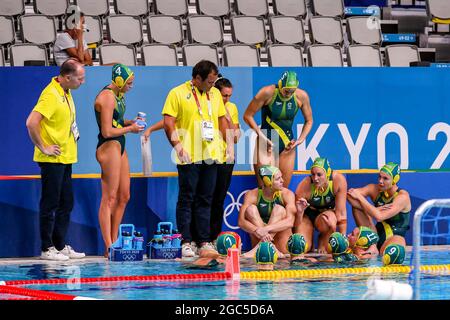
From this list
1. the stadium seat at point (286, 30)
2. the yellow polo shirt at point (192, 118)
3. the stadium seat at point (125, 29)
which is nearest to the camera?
the yellow polo shirt at point (192, 118)

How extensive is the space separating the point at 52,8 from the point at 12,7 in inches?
21.2

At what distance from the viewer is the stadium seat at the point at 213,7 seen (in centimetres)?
1562

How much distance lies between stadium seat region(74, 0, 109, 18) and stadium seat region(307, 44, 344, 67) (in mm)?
2922

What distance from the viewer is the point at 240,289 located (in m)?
8.63

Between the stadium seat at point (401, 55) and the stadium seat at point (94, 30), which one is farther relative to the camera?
the stadium seat at point (401, 55)

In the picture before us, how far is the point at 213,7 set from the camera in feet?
51.4

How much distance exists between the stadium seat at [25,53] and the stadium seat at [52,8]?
1152mm

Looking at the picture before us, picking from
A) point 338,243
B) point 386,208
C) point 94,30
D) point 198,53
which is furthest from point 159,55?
point 338,243

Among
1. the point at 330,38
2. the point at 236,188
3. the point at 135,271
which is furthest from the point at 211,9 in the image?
the point at 135,271

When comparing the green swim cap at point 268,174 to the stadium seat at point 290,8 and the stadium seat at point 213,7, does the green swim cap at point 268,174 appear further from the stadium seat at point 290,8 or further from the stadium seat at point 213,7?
the stadium seat at point 290,8

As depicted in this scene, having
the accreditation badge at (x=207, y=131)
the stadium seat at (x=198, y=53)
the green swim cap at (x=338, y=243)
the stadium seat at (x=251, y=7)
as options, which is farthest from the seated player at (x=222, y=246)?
the stadium seat at (x=251, y=7)

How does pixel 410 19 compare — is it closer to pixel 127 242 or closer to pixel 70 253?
pixel 127 242

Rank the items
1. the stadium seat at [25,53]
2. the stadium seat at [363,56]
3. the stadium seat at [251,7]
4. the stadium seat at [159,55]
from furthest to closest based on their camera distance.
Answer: the stadium seat at [251,7]
the stadium seat at [363,56]
the stadium seat at [159,55]
the stadium seat at [25,53]

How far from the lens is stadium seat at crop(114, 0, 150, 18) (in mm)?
15312
